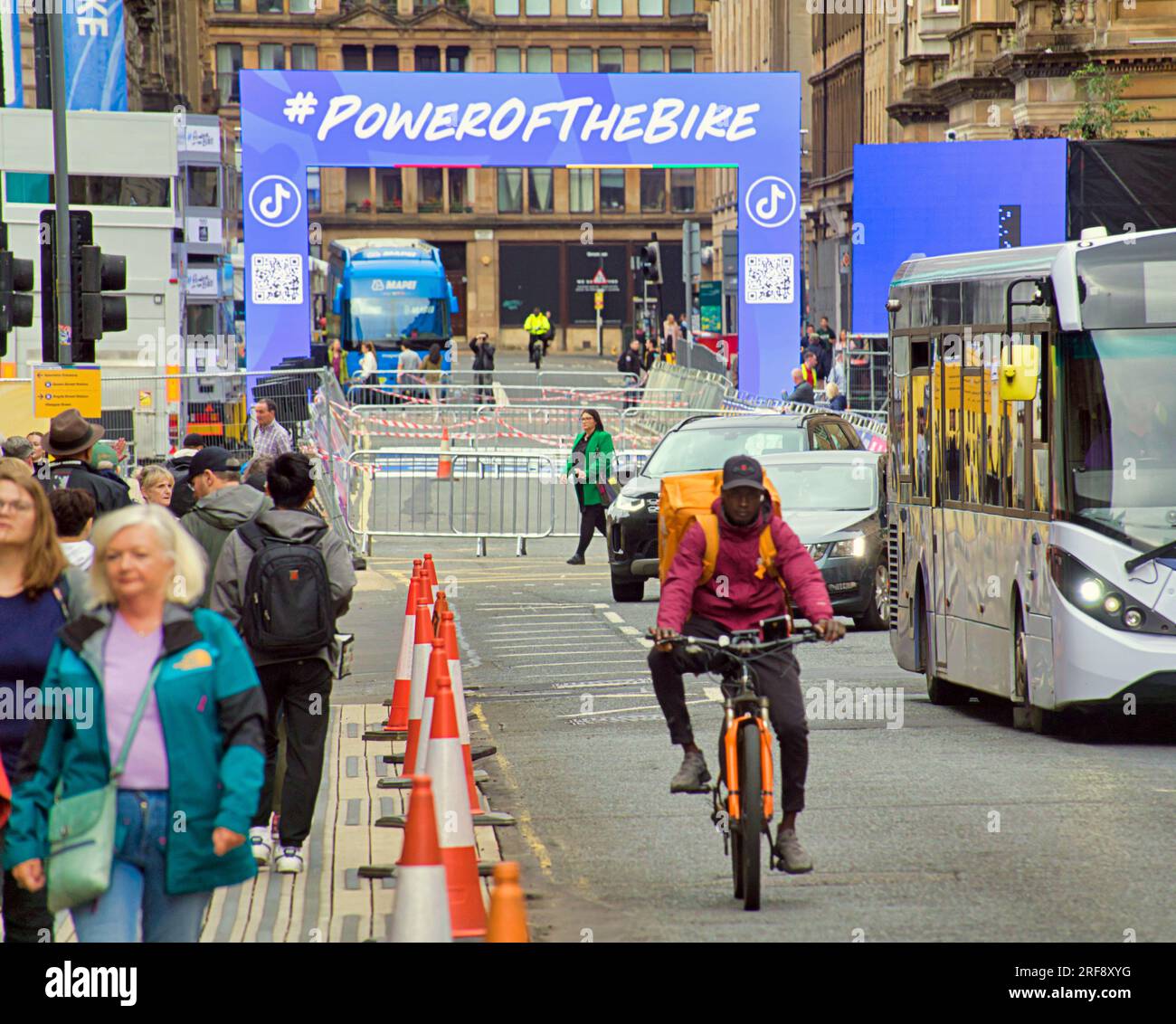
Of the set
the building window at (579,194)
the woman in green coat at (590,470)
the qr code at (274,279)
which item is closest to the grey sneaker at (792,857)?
the woman in green coat at (590,470)

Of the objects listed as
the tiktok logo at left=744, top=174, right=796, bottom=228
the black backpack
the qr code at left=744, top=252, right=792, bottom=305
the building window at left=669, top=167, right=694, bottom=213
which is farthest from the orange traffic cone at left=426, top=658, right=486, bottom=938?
the building window at left=669, top=167, right=694, bottom=213

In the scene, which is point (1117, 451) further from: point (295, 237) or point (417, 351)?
point (417, 351)

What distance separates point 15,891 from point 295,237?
2919 cm

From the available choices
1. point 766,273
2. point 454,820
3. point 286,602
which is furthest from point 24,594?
point 766,273

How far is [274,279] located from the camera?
1400 inches

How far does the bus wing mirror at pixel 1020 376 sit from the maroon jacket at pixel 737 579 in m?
3.95

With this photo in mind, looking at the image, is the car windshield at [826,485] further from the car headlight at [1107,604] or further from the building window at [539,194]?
the building window at [539,194]

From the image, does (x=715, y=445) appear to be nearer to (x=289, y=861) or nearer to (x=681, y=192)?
→ (x=289, y=861)

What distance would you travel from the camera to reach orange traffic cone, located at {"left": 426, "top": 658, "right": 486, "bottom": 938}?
25.2 ft

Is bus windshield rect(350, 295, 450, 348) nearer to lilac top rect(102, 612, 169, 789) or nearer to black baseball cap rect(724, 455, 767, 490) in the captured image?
black baseball cap rect(724, 455, 767, 490)

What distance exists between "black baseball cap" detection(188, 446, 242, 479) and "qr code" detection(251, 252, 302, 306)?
25.4m

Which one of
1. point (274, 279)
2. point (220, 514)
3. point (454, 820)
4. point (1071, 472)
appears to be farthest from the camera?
point (274, 279)

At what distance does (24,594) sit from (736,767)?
277cm

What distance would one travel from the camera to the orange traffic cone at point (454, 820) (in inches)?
303
